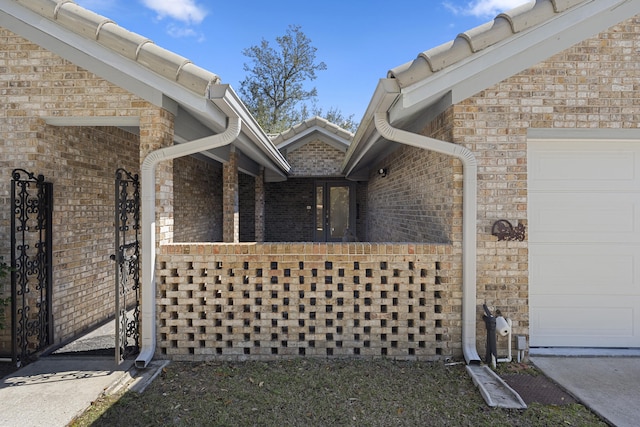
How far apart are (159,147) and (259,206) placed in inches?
257

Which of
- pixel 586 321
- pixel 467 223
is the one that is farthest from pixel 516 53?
pixel 586 321

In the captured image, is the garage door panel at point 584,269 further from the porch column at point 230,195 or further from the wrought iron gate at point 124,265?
the porch column at point 230,195

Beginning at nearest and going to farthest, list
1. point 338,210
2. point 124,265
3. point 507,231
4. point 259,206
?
point 507,231
point 124,265
point 259,206
point 338,210

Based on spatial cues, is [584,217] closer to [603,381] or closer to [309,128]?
[603,381]

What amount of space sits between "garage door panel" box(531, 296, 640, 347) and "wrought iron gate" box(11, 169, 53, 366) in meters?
5.46

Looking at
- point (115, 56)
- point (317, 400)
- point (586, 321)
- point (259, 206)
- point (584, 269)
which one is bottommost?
point (317, 400)

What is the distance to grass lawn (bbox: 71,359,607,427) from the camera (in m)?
2.78

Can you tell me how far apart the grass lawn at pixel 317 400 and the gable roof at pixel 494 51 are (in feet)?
8.64

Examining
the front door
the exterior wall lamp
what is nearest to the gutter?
the exterior wall lamp

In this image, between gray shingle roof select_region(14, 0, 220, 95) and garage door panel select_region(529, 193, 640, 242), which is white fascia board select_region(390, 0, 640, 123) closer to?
garage door panel select_region(529, 193, 640, 242)

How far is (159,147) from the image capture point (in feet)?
12.6

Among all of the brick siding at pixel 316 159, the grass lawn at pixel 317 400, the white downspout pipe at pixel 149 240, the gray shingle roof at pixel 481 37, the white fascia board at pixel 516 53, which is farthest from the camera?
the brick siding at pixel 316 159

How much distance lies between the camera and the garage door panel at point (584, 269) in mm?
A: 4016

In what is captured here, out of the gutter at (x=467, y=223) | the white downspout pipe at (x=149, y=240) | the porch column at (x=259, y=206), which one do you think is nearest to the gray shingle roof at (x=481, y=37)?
the gutter at (x=467, y=223)
